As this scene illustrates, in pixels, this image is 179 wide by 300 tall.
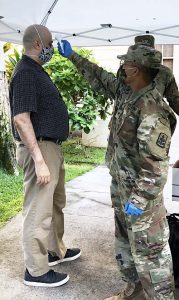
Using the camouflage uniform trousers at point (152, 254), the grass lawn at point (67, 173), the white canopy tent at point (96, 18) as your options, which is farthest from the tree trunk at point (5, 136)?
the camouflage uniform trousers at point (152, 254)

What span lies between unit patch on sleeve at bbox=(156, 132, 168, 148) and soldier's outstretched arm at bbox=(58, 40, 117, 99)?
30.5 inches

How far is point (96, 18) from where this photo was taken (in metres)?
3.82

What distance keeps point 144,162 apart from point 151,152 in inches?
3.1

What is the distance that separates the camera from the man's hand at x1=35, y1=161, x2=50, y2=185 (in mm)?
2609

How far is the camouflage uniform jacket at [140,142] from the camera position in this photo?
208 cm

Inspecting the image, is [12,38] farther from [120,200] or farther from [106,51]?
[106,51]

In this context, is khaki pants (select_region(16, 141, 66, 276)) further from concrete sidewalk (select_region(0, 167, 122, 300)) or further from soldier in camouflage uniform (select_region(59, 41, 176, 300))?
soldier in camouflage uniform (select_region(59, 41, 176, 300))

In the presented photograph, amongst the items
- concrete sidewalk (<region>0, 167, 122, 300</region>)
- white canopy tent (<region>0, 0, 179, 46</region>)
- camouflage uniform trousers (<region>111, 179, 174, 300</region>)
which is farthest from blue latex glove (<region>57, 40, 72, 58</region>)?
concrete sidewalk (<region>0, 167, 122, 300</region>)

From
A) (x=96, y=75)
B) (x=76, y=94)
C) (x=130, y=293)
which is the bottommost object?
(x=130, y=293)

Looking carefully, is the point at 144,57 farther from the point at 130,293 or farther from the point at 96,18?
the point at 96,18

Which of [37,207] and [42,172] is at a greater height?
[42,172]

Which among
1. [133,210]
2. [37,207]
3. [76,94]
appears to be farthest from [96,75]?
[76,94]

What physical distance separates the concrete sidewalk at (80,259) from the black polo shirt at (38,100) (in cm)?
122

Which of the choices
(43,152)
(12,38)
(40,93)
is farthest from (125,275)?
(12,38)
